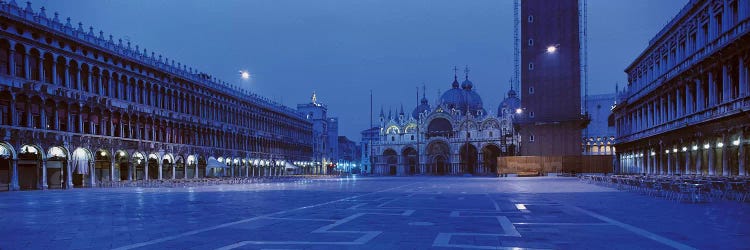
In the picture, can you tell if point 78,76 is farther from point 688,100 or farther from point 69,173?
point 688,100

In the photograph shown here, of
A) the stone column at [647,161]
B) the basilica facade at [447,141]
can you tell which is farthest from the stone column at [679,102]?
the basilica facade at [447,141]

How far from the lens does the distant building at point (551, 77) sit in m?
61.6

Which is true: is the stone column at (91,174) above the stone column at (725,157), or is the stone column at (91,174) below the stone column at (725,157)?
below

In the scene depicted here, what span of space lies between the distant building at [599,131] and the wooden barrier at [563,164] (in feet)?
111

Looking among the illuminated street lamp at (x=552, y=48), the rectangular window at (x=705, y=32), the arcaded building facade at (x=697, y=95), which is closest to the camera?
the arcaded building facade at (x=697, y=95)

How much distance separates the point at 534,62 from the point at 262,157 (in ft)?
116

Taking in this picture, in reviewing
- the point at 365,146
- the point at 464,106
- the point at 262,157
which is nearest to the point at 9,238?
the point at 262,157

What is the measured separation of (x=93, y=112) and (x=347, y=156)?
371 feet

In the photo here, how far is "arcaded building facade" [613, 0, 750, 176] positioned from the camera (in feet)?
90.1

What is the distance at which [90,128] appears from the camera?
42.1m

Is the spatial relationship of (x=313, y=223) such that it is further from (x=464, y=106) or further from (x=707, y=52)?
(x=464, y=106)

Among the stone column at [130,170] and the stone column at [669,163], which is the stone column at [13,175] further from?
the stone column at [669,163]

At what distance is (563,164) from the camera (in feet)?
205

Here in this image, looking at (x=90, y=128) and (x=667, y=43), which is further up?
(x=667, y=43)
